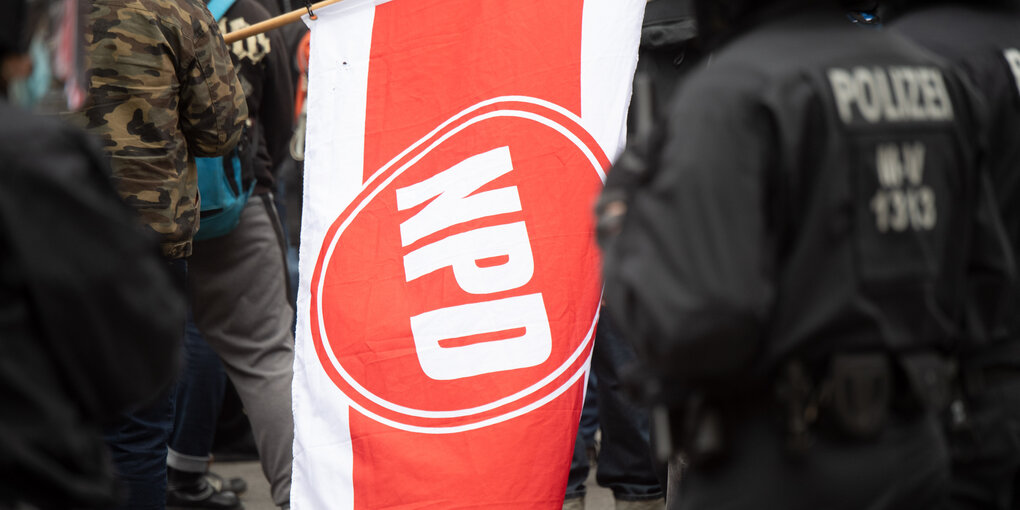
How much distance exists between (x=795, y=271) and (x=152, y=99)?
234 centimetres

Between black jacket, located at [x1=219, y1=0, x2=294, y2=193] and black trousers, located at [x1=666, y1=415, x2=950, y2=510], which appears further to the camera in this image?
black jacket, located at [x1=219, y1=0, x2=294, y2=193]

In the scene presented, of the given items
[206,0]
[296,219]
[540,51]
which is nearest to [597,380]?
[540,51]

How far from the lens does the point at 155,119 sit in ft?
12.2

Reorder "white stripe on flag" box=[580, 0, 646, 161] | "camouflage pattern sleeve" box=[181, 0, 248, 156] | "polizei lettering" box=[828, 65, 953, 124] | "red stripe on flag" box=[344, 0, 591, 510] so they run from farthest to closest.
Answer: "camouflage pattern sleeve" box=[181, 0, 248, 156], "white stripe on flag" box=[580, 0, 646, 161], "red stripe on flag" box=[344, 0, 591, 510], "polizei lettering" box=[828, 65, 953, 124]

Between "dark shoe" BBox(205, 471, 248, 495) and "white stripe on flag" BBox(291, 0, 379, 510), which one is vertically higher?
"white stripe on flag" BBox(291, 0, 379, 510)

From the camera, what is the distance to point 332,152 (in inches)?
152

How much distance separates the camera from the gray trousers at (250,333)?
456cm

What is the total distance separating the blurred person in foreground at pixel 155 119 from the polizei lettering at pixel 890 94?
2236 millimetres

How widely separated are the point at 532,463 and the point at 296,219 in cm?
553

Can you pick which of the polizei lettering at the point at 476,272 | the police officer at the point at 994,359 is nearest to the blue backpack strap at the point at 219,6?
the polizei lettering at the point at 476,272

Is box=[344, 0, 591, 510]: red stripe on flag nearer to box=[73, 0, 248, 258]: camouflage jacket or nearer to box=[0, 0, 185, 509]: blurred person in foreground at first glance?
box=[73, 0, 248, 258]: camouflage jacket

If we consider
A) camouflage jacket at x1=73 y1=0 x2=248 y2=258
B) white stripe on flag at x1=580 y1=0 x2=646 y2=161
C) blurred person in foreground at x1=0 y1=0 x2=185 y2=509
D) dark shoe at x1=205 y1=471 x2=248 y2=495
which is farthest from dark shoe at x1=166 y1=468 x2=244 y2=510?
blurred person in foreground at x1=0 y1=0 x2=185 y2=509

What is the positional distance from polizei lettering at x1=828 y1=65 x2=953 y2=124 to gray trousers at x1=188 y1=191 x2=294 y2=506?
9.68ft

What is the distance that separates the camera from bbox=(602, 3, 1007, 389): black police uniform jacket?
6.34 feet
